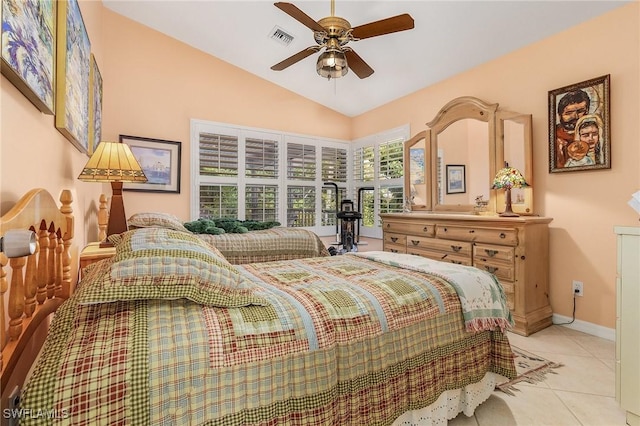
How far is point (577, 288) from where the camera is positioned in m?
2.75

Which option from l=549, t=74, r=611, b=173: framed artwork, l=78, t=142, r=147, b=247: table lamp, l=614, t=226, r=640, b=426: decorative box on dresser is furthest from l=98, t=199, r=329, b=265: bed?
l=549, t=74, r=611, b=173: framed artwork

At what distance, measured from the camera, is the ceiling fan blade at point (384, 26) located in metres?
2.11

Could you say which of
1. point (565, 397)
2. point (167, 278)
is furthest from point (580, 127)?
point (167, 278)

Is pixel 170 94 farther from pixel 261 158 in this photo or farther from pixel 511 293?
pixel 511 293

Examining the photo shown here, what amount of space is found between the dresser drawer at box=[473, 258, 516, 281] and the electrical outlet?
1.94 ft

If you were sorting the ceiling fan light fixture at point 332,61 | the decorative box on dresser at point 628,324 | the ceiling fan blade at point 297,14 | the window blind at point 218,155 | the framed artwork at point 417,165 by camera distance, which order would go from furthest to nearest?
the window blind at point 218,155 < the framed artwork at point 417,165 < the ceiling fan light fixture at point 332,61 < the ceiling fan blade at point 297,14 < the decorative box on dresser at point 628,324

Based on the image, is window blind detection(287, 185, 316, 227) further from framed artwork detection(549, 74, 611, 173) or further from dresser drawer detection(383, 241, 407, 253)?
framed artwork detection(549, 74, 611, 173)

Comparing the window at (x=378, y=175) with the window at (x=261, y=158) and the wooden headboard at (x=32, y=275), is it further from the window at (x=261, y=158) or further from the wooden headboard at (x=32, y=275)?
the wooden headboard at (x=32, y=275)

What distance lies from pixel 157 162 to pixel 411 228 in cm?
324

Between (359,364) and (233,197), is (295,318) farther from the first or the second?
(233,197)

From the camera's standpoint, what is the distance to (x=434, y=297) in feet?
4.73

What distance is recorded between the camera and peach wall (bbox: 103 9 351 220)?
368 centimetres

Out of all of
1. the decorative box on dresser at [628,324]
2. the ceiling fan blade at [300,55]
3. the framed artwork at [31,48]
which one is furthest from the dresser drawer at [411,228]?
the framed artwork at [31,48]

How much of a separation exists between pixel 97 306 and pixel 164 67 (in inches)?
153
